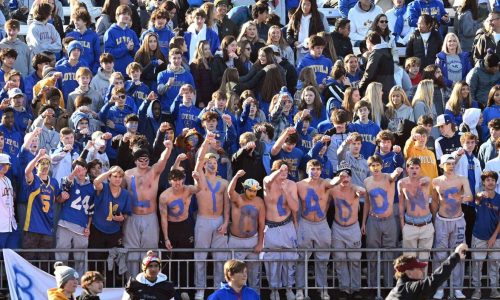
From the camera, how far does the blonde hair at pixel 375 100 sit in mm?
23781

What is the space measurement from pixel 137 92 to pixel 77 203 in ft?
9.40

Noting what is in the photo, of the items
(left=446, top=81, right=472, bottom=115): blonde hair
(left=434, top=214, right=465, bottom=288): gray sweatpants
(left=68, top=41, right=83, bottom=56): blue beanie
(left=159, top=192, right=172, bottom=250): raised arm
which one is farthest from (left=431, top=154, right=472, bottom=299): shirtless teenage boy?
(left=68, top=41, right=83, bottom=56): blue beanie

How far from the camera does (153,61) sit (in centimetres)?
2445

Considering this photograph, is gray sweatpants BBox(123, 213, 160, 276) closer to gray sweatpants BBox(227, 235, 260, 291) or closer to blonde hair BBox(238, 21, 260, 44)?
gray sweatpants BBox(227, 235, 260, 291)

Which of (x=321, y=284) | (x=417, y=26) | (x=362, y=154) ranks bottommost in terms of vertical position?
(x=321, y=284)

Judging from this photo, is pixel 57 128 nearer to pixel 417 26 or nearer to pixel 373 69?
pixel 373 69

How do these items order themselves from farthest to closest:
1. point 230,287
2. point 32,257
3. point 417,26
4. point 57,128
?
point 417,26
point 57,128
point 32,257
point 230,287

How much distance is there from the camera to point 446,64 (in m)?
26.0

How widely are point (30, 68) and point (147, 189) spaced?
13.7 feet

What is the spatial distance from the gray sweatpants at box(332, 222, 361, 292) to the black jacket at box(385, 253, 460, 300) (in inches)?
169

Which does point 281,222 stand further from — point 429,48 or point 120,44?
point 429,48

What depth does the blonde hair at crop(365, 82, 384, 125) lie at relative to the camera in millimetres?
23781

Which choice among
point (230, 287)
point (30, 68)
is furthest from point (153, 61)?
point (230, 287)

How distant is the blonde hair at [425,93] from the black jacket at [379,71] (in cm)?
62
